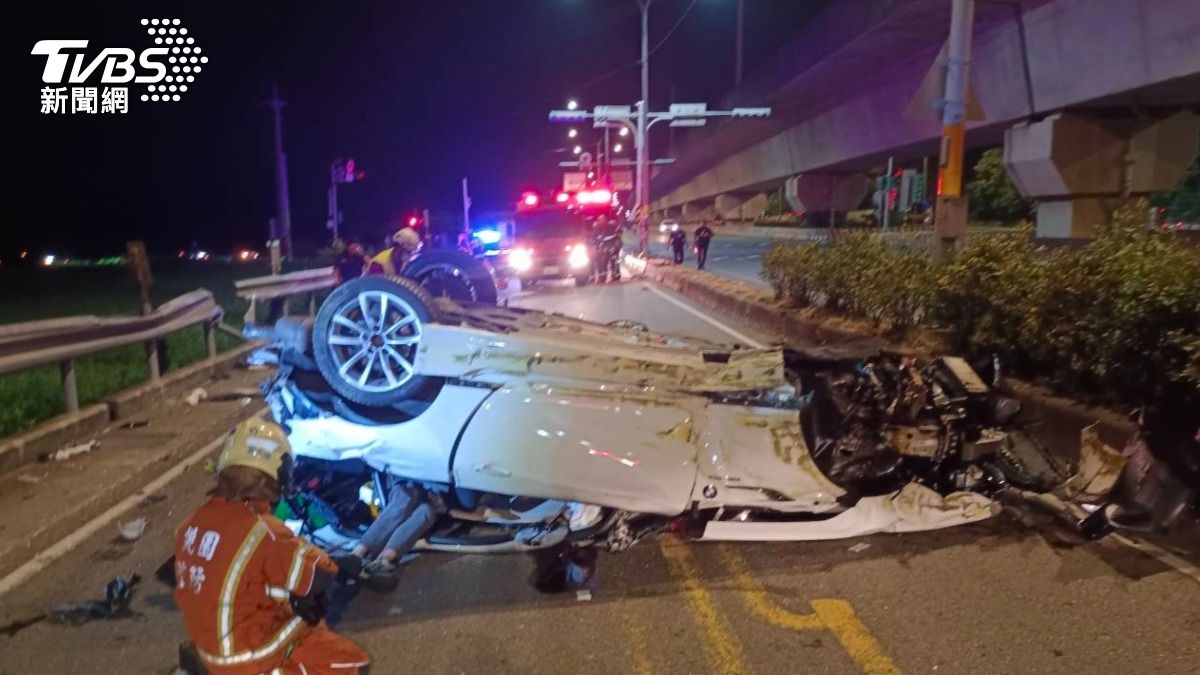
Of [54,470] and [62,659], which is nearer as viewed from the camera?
[62,659]

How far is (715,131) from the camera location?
136ft

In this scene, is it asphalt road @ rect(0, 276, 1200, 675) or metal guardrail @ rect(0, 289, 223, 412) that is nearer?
asphalt road @ rect(0, 276, 1200, 675)

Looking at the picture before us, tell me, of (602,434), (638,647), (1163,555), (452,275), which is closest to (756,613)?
(638,647)

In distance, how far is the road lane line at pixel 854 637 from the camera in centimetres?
381

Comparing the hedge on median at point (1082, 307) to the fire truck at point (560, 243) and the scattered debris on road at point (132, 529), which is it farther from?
the fire truck at point (560, 243)

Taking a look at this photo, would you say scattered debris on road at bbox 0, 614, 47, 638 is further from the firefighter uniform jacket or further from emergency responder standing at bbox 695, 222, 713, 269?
emergency responder standing at bbox 695, 222, 713, 269

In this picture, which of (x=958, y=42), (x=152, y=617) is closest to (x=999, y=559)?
(x=152, y=617)

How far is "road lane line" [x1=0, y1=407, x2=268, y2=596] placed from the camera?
499cm

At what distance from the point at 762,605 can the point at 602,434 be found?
113 cm

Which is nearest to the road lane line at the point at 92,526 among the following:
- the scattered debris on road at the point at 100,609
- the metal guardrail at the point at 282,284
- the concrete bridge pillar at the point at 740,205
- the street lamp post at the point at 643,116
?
the scattered debris on road at the point at 100,609

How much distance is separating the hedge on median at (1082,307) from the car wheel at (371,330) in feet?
15.1

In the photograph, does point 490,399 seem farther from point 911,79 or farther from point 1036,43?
point 911,79

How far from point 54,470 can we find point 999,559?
20.7 ft

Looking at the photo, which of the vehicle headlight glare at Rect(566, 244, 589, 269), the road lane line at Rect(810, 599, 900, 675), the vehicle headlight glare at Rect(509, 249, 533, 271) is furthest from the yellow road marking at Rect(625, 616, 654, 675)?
the vehicle headlight glare at Rect(566, 244, 589, 269)
